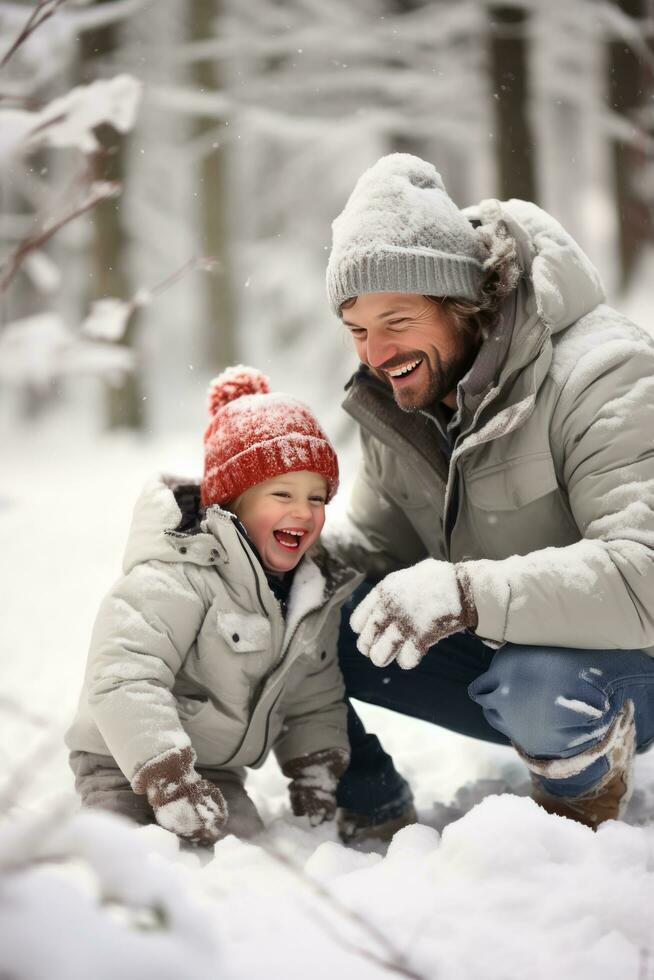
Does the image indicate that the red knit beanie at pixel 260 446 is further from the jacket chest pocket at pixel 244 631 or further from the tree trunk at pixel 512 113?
the tree trunk at pixel 512 113

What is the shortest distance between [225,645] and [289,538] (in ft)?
1.14

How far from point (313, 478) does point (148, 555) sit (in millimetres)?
496

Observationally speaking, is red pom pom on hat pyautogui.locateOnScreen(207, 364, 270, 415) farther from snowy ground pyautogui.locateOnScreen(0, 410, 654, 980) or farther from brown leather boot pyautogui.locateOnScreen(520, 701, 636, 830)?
brown leather boot pyautogui.locateOnScreen(520, 701, 636, 830)

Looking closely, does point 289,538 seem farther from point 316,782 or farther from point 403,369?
point 316,782

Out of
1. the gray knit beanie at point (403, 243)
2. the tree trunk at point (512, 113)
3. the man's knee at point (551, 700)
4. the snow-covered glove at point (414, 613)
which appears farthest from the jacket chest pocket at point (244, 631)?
the tree trunk at point (512, 113)

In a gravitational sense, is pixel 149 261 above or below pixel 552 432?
below

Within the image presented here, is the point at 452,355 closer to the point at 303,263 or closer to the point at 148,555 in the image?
the point at 148,555

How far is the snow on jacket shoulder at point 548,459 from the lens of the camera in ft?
6.47

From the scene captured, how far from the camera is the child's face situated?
7.90ft

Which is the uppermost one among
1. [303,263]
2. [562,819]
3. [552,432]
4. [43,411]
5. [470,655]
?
[552,432]

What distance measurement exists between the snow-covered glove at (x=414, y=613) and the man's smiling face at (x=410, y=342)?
61cm

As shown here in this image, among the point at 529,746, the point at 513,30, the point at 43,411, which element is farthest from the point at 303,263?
the point at 529,746

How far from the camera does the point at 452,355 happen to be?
2.46 m

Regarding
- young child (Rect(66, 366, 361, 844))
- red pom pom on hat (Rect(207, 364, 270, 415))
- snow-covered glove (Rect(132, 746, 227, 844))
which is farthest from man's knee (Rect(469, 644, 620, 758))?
red pom pom on hat (Rect(207, 364, 270, 415))
